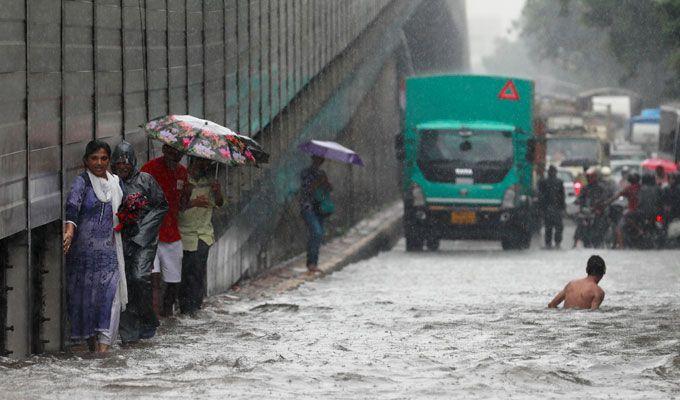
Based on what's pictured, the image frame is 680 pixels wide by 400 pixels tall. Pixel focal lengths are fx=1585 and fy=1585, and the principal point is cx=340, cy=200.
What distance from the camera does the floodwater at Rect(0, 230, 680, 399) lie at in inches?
313

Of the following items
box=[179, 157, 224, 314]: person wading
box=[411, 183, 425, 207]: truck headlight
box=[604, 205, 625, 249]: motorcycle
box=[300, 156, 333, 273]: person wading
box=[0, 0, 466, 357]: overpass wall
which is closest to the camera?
box=[0, 0, 466, 357]: overpass wall

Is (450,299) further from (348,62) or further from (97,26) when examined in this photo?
(348,62)

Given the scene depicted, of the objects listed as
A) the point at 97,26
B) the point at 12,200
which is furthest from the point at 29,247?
the point at 97,26

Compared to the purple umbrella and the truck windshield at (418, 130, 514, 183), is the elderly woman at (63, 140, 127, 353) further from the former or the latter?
the truck windshield at (418, 130, 514, 183)

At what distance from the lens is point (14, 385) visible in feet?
25.6

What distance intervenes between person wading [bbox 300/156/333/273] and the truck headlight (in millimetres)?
7998

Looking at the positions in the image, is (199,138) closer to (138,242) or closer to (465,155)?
(138,242)

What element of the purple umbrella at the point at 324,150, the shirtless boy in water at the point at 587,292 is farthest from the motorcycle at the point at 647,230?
the shirtless boy in water at the point at 587,292

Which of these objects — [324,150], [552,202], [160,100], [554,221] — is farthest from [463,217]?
[160,100]

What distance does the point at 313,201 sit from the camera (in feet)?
61.0

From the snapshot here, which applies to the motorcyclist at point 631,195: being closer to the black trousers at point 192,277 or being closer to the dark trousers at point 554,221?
the dark trousers at point 554,221

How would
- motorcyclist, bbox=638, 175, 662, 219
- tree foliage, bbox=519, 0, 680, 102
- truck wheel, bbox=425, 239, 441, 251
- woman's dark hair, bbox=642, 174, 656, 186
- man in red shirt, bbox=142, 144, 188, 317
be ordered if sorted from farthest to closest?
tree foliage, bbox=519, 0, 680, 102
truck wheel, bbox=425, 239, 441, 251
woman's dark hair, bbox=642, 174, 656, 186
motorcyclist, bbox=638, 175, 662, 219
man in red shirt, bbox=142, 144, 188, 317

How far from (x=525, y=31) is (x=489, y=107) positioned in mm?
65063

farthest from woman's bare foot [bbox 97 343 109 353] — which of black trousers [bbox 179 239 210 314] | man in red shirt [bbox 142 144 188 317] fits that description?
black trousers [bbox 179 239 210 314]
